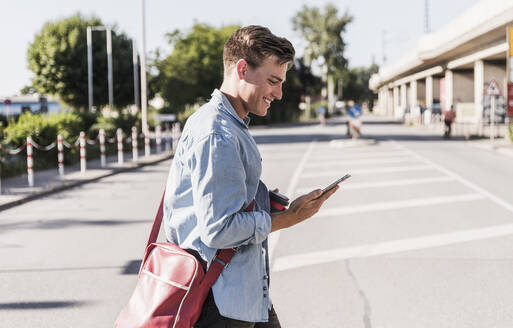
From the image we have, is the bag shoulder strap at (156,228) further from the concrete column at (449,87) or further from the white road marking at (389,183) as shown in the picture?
the concrete column at (449,87)

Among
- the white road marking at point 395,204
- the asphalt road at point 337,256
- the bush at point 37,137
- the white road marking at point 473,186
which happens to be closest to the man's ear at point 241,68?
the asphalt road at point 337,256

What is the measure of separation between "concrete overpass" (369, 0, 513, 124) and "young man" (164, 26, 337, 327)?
2454 centimetres

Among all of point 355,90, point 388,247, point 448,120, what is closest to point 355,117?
point 448,120

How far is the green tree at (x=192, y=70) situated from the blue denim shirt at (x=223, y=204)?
5596cm

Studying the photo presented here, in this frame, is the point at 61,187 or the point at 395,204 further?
the point at 61,187

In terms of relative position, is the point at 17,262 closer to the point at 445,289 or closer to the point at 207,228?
the point at 445,289

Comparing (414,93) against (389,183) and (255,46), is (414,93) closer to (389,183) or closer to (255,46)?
(389,183)

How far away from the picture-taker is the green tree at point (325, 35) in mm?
85438

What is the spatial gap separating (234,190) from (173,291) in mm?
366

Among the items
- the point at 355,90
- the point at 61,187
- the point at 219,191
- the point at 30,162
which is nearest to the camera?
the point at 219,191

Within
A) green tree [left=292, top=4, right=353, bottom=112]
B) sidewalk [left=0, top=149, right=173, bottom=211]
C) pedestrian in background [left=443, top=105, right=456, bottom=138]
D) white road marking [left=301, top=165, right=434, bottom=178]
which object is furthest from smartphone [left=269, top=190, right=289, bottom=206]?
green tree [left=292, top=4, right=353, bottom=112]

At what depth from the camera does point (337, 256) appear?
6.64 meters

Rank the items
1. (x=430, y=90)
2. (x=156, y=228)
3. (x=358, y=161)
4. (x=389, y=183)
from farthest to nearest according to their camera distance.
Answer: (x=430, y=90)
(x=358, y=161)
(x=389, y=183)
(x=156, y=228)

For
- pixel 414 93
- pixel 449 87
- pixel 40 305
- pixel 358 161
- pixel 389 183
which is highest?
pixel 414 93
